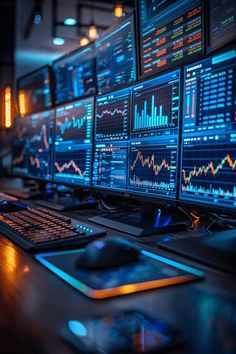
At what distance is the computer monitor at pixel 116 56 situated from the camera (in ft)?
4.98

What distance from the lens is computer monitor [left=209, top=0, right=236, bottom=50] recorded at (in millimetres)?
1050

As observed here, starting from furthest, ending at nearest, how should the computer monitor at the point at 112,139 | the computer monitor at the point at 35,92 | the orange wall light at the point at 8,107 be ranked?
the orange wall light at the point at 8,107 < the computer monitor at the point at 35,92 < the computer monitor at the point at 112,139

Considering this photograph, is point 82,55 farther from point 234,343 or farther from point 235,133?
point 234,343

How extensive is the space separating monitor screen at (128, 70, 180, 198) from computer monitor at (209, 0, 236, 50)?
16 centimetres

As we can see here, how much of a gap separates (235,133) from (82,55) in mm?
1368

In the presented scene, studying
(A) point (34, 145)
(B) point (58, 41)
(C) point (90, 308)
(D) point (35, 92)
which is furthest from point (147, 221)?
(B) point (58, 41)

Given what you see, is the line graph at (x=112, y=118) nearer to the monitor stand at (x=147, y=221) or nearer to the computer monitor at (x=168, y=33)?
the computer monitor at (x=168, y=33)

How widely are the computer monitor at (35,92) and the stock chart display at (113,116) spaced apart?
0.90 m

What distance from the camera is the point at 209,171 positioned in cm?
95

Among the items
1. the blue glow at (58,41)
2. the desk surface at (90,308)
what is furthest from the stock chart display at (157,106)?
the blue glow at (58,41)

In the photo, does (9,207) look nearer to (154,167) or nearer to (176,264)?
(154,167)

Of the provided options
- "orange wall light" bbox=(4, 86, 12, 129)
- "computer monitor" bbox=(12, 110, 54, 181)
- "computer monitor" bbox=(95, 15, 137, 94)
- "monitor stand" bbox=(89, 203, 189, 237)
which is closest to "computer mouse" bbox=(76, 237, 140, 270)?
"monitor stand" bbox=(89, 203, 189, 237)

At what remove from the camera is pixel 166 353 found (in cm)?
45

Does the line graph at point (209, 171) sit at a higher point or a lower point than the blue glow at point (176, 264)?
higher
